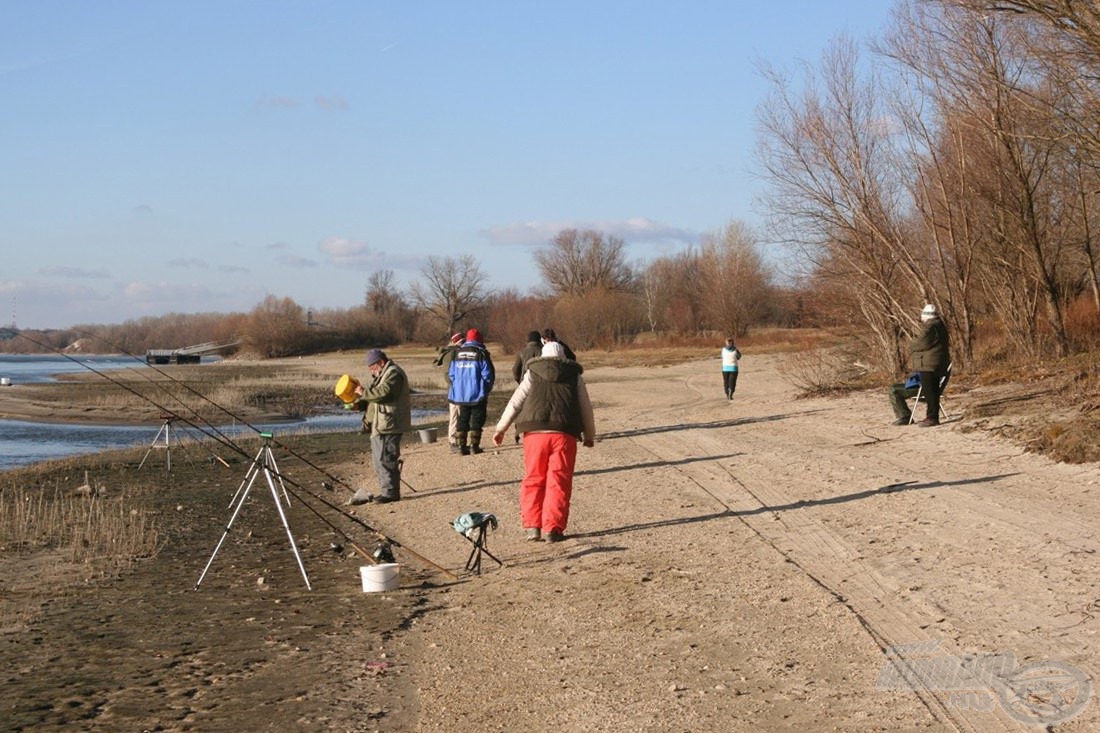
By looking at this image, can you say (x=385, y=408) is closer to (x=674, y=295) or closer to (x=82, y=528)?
(x=82, y=528)

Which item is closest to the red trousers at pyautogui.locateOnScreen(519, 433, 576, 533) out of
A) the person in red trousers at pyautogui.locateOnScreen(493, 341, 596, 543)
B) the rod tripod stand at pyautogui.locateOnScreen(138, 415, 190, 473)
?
the person in red trousers at pyautogui.locateOnScreen(493, 341, 596, 543)

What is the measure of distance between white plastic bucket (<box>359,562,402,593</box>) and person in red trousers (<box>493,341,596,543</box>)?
1585mm

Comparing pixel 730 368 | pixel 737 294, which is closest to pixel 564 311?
pixel 737 294

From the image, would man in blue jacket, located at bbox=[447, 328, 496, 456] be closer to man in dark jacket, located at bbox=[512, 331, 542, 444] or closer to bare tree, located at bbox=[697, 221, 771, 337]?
man in dark jacket, located at bbox=[512, 331, 542, 444]

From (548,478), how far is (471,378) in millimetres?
7232

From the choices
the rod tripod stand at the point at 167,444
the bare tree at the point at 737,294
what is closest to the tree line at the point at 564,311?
the bare tree at the point at 737,294

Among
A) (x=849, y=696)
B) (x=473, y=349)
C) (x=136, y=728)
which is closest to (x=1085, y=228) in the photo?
(x=473, y=349)

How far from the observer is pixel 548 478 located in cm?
1076

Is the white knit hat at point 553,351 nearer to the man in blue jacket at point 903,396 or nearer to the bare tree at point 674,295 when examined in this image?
the man in blue jacket at point 903,396

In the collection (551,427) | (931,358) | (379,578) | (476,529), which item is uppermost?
(931,358)

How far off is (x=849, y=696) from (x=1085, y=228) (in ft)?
73.7

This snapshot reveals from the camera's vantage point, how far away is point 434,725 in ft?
21.3

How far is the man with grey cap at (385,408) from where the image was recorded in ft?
46.1

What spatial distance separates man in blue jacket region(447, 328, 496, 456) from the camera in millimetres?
17844
